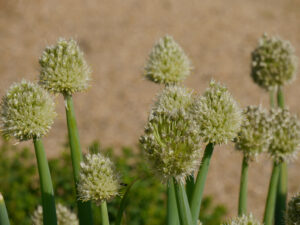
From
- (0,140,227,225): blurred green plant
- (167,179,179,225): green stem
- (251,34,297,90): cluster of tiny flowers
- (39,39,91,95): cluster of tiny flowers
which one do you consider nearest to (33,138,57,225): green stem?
(39,39,91,95): cluster of tiny flowers

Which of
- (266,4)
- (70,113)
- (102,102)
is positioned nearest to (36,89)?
(70,113)

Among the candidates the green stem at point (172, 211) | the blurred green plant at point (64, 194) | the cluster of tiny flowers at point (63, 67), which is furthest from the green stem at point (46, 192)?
the blurred green plant at point (64, 194)

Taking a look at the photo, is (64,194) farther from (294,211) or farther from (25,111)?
(294,211)

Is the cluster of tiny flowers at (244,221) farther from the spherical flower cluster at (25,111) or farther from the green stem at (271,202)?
the spherical flower cluster at (25,111)

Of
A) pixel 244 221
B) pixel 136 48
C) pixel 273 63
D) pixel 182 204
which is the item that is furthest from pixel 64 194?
pixel 136 48

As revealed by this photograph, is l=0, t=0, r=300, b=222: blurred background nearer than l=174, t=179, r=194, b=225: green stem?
No

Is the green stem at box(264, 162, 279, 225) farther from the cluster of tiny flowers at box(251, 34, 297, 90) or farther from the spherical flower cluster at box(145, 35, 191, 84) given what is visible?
the cluster of tiny flowers at box(251, 34, 297, 90)
